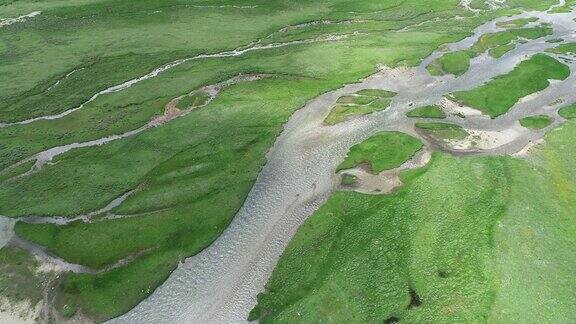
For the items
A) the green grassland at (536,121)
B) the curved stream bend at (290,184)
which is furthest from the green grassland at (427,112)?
the green grassland at (536,121)

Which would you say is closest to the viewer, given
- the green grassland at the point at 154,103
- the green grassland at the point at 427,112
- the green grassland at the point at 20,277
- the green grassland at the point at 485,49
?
the green grassland at the point at 20,277

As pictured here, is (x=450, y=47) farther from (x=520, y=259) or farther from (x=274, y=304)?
(x=274, y=304)

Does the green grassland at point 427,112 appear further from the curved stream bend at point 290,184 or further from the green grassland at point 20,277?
the green grassland at point 20,277

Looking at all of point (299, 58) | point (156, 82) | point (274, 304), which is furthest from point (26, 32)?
point (274, 304)

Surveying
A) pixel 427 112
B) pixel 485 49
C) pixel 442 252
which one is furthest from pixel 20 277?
pixel 485 49

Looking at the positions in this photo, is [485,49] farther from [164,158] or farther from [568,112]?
[164,158]

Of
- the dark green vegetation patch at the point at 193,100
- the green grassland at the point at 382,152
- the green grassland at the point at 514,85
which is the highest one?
the dark green vegetation patch at the point at 193,100
